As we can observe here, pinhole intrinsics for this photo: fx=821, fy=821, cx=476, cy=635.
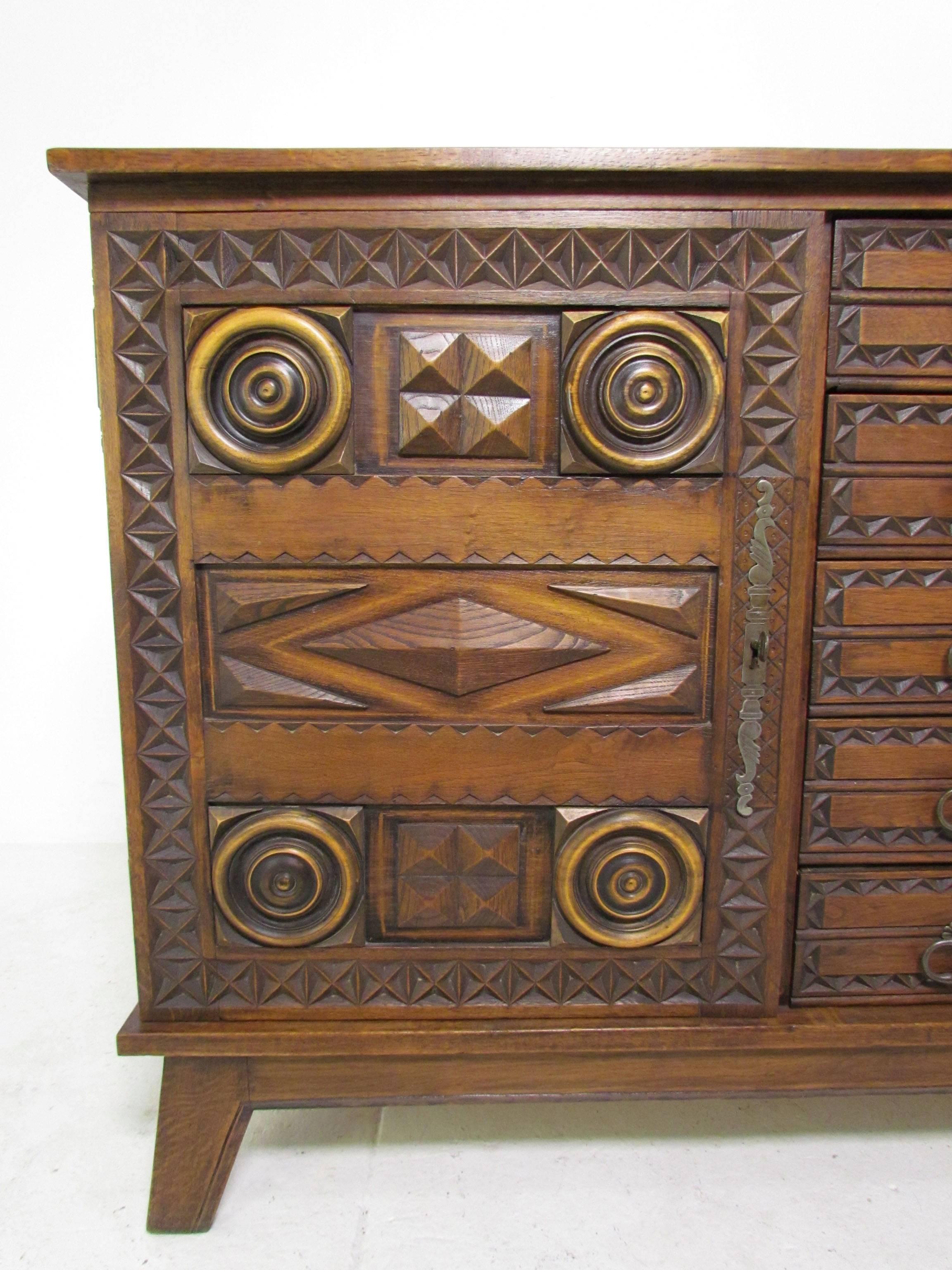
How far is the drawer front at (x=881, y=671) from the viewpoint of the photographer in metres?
1.30

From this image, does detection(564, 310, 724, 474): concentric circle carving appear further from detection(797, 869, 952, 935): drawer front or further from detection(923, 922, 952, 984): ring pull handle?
detection(923, 922, 952, 984): ring pull handle

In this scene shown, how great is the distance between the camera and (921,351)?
49.0 inches

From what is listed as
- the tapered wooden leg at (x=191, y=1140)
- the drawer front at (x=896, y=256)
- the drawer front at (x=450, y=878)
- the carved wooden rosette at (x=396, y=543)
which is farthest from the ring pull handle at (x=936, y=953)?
Answer: the tapered wooden leg at (x=191, y=1140)

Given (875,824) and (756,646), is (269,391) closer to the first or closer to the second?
(756,646)

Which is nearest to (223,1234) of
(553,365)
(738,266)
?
(553,365)

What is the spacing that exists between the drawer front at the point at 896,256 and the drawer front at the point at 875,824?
788 mm

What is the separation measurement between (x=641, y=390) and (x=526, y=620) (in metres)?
0.39

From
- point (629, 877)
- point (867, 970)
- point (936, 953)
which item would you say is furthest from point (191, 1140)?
point (936, 953)

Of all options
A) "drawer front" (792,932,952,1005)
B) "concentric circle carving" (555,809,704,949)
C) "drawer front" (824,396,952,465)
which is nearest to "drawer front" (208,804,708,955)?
"concentric circle carving" (555,809,704,949)

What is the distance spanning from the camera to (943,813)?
52.4 inches

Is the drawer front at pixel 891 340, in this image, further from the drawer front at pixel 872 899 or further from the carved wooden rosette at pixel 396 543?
the drawer front at pixel 872 899

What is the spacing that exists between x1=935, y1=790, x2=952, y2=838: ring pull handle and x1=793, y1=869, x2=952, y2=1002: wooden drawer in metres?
0.08

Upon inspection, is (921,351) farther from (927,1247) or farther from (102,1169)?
(102,1169)

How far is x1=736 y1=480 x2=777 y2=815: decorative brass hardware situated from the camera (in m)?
1.25
